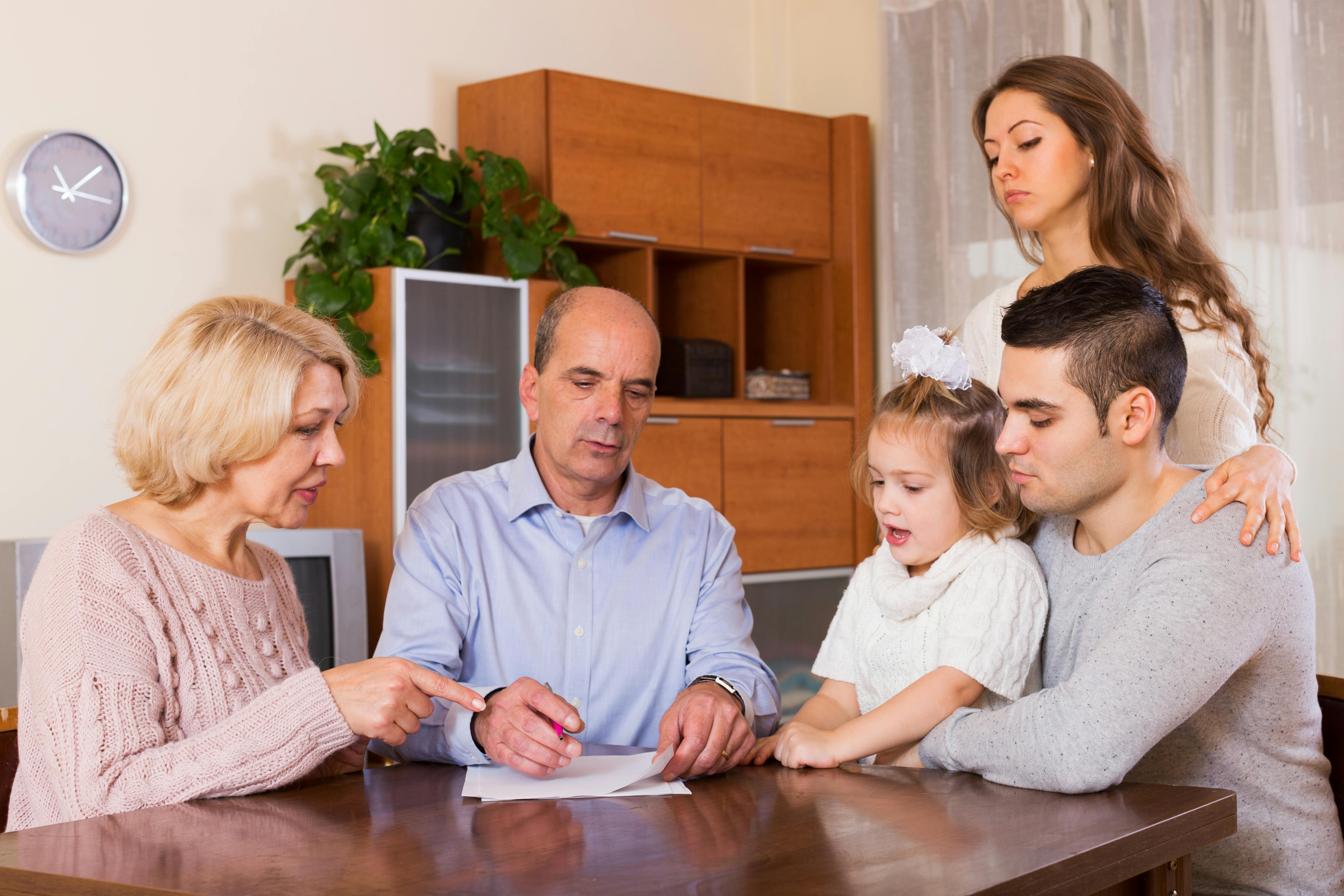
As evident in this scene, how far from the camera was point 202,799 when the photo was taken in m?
1.49

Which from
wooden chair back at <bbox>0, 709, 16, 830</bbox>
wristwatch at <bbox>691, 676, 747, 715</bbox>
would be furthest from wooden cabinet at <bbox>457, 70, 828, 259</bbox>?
wooden chair back at <bbox>0, 709, 16, 830</bbox>

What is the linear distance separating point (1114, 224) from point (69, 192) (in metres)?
2.51

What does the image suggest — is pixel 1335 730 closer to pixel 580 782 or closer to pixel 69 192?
pixel 580 782

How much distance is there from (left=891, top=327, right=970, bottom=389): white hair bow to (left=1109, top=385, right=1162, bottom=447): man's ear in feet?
0.95

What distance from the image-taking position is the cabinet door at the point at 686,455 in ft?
13.4

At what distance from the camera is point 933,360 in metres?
1.89

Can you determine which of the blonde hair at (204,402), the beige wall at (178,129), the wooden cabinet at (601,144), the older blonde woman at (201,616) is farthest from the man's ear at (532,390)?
the wooden cabinet at (601,144)

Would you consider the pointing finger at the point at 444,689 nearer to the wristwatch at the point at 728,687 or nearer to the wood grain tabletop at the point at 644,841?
the wood grain tabletop at the point at 644,841

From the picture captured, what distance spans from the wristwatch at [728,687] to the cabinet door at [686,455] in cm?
210

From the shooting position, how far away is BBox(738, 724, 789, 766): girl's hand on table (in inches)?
68.1

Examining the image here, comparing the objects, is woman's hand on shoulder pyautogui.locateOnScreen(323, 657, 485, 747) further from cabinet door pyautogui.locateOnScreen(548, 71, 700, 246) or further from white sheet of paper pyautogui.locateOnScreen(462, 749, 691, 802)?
cabinet door pyautogui.locateOnScreen(548, 71, 700, 246)

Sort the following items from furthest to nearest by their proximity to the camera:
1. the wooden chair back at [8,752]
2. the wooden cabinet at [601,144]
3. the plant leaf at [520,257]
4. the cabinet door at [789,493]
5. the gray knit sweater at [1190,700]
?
the cabinet door at [789,493]
the wooden cabinet at [601,144]
the plant leaf at [520,257]
the wooden chair back at [8,752]
the gray knit sweater at [1190,700]

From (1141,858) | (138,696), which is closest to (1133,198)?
(1141,858)

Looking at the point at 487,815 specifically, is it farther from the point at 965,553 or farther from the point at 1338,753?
the point at 1338,753
